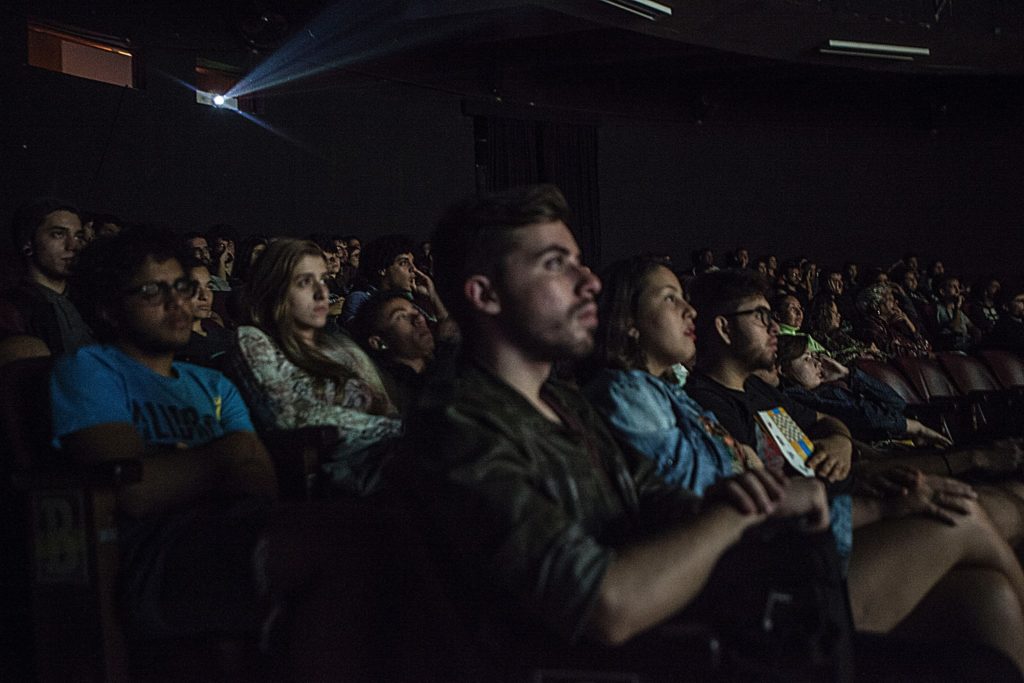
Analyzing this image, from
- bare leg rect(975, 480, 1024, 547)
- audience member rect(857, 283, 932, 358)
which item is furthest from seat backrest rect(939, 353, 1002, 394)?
bare leg rect(975, 480, 1024, 547)

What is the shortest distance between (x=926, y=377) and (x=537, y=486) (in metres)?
3.38

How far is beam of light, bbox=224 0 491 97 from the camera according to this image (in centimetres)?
627

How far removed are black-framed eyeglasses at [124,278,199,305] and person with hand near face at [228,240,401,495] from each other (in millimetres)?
239

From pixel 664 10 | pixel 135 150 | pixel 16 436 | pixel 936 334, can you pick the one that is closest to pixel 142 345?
pixel 16 436

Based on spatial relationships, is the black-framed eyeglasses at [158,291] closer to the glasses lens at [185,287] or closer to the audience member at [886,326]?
the glasses lens at [185,287]

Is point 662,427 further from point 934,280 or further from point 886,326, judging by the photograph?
point 934,280

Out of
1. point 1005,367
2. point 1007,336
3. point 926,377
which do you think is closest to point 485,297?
point 926,377

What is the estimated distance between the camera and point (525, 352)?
1.13m

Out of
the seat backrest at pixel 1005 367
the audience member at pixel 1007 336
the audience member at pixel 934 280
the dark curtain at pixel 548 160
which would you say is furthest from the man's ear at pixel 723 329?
the audience member at pixel 934 280

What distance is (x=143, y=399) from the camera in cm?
162

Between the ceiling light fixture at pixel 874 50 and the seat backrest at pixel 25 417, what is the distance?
6817mm

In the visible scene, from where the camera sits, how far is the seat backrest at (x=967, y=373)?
411 cm

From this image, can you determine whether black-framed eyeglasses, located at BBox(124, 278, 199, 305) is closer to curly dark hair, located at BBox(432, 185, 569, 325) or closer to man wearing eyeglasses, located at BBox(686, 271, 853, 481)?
curly dark hair, located at BBox(432, 185, 569, 325)

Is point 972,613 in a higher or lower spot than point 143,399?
lower
